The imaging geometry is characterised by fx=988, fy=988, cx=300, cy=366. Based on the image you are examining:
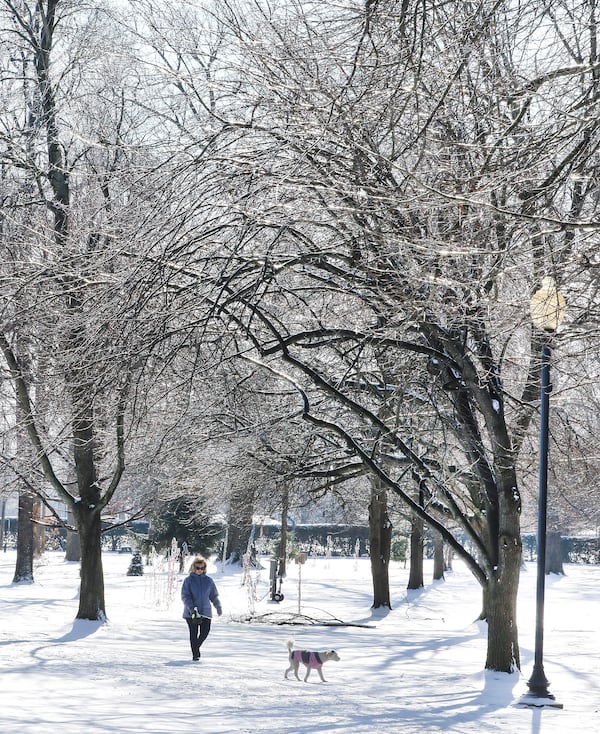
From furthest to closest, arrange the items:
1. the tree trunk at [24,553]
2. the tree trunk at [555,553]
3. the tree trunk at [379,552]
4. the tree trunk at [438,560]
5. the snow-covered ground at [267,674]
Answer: the tree trunk at [555,553], the tree trunk at [438,560], the tree trunk at [24,553], the tree trunk at [379,552], the snow-covered ground at [267,674]

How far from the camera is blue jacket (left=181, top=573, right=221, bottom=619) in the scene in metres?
12.8

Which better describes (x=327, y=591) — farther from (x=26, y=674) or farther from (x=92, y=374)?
(x=92, y=374)

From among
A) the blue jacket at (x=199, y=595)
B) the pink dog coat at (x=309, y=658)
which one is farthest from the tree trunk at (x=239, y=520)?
the pink dog coat at (x=309, y=658)

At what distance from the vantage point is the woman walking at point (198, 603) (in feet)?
41.6

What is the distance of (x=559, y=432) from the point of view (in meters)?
15.1

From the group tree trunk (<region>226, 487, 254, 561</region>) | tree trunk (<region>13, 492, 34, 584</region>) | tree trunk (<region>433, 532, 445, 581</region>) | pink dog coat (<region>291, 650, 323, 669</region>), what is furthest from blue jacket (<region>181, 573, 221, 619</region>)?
tree trunk (<region>433, 532, 445, 581</region>)

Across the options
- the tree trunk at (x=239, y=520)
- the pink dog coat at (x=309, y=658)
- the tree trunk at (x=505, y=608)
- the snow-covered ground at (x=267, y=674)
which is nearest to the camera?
the snow-covered ground at (x=267, y=674)

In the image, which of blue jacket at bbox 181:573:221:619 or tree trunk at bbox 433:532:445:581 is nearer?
blue jacket at bbox 181:573:221:619

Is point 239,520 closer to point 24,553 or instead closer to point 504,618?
point 24,553

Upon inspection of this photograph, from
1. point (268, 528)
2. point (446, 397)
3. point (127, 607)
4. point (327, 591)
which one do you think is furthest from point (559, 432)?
point (268, 528)

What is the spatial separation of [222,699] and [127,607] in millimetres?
13457

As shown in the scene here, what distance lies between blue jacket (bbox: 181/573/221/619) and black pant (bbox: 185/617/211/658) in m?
0.09

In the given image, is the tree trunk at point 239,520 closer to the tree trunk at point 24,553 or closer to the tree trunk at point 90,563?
the tree trunk at point 90,563

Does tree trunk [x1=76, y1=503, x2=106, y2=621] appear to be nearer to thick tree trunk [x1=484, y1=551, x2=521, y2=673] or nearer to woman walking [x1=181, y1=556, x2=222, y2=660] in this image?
woman walking [x1=181, y1=556, x2=222, y2=660]
